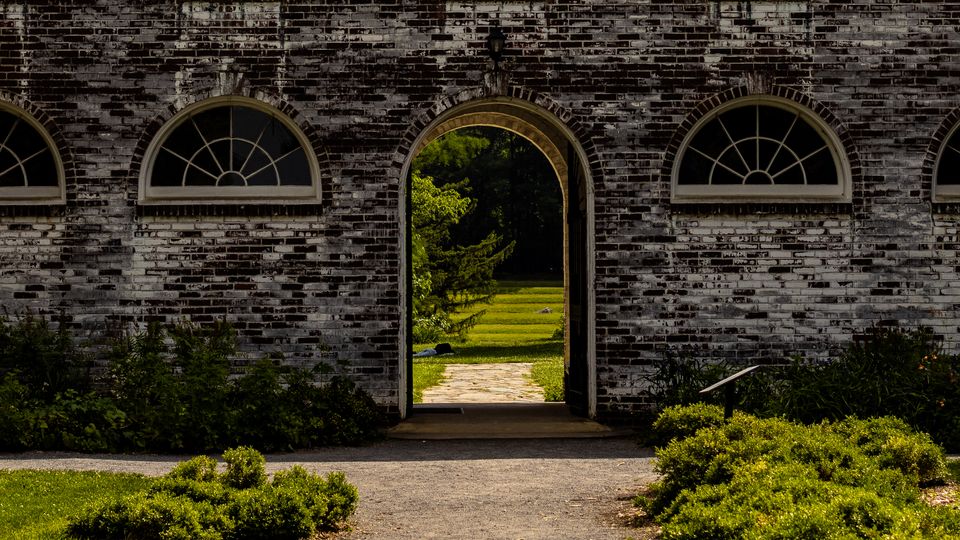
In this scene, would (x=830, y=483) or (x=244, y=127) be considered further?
(x=244, y=127)

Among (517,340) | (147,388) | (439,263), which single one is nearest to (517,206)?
(517,340)

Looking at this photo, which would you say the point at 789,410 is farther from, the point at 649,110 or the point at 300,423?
the point at 300,423

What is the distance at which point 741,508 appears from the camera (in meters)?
5.48

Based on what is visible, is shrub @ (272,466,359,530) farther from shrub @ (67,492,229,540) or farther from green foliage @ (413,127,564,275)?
green foliage @ (413,127,564,275)

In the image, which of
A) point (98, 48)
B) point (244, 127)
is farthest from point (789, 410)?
point (98, 48)

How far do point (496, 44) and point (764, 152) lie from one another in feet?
9.70

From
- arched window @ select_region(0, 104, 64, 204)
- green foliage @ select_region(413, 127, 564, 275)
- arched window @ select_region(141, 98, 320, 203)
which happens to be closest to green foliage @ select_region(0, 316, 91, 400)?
arched window @ select_region(0, 104, 64, 204)

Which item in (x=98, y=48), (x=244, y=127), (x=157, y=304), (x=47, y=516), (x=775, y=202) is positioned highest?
(x=98, y=48)

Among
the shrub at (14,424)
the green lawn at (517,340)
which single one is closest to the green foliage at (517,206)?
the green lawn at (517,340)

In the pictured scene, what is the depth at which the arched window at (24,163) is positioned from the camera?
1090cm

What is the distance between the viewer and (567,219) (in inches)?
493

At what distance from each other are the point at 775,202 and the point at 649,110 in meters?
1.56

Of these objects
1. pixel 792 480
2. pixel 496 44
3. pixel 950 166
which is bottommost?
pixel 792 480

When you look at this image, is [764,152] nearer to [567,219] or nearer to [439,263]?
[567,219]
